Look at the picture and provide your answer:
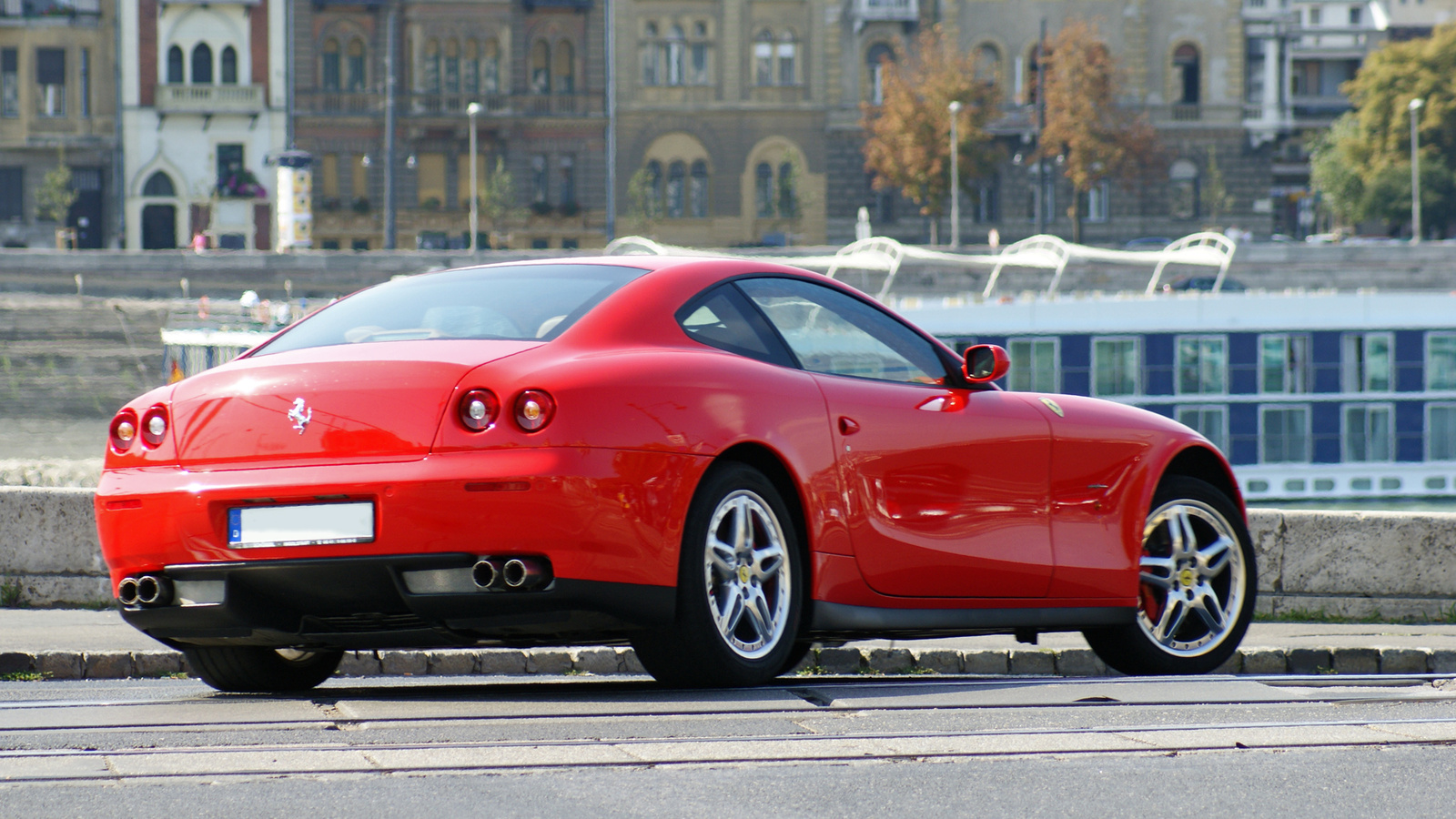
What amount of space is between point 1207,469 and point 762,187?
6365 centimetres

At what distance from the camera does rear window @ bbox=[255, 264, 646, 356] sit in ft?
18.0

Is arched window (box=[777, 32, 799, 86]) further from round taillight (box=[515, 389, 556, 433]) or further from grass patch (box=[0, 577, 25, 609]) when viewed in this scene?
round taillight (box=[515, 389, 556, 433])

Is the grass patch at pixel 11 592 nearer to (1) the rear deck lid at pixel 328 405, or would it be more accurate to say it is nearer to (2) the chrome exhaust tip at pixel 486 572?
(1) the rear deck lid at pixel 328 405

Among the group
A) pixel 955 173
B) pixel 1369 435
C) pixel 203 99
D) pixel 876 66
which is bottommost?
pixel 1369 435

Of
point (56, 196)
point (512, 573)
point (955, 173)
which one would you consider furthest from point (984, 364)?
point (56, 196)

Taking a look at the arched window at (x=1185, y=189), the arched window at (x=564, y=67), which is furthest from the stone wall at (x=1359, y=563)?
the arched window at (x=1185, y=189)

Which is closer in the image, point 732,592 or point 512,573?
point 512,573

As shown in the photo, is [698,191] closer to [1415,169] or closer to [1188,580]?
[1415,169]

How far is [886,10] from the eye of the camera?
2746 inches

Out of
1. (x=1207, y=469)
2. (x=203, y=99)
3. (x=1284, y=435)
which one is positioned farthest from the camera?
(x=203, y=99)

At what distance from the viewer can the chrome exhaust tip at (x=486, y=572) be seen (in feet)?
16.5

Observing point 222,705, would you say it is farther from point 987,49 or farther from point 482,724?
point 987,49

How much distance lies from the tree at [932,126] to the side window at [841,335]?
60480 mm

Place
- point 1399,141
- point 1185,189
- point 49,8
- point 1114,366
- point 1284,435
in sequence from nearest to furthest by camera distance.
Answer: point 1114,366, point 1284,435, point 49,8, point 1185,189, point 1399,141
